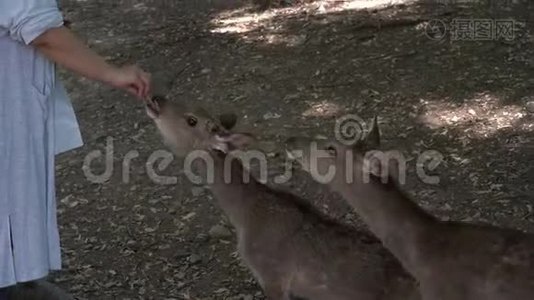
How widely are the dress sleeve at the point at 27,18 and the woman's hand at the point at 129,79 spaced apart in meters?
0.32

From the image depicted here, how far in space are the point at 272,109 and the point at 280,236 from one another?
3149 mm

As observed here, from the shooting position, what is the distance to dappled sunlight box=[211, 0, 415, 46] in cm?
968

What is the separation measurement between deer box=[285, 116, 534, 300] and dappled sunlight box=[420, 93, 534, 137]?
2.04 m

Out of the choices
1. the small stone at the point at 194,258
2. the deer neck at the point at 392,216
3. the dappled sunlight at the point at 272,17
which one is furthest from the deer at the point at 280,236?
the dappled sunlight at the point at 272,17

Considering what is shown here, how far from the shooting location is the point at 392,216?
16.0ft

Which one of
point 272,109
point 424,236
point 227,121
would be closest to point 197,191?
point 272,109

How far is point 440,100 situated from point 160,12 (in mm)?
4518

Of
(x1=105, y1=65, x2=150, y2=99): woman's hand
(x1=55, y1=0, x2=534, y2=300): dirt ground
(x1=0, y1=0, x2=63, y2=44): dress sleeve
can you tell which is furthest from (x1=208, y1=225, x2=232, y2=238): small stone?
(x1=0, y1=0, x2=63, y2=44): dress sleeve

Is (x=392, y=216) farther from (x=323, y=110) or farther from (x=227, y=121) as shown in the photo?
(x=323, y=110)

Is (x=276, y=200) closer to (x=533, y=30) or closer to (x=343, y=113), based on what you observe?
(x=343, y=113)

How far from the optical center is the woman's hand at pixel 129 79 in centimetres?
360

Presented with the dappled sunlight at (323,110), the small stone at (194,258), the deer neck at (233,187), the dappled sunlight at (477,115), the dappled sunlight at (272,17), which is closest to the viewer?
the deer neck at (233,187)

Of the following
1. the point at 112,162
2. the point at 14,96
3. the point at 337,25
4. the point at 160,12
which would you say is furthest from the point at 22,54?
the point at 160,12

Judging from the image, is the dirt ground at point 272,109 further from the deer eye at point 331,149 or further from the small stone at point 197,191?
the deer eye at point 331,149
